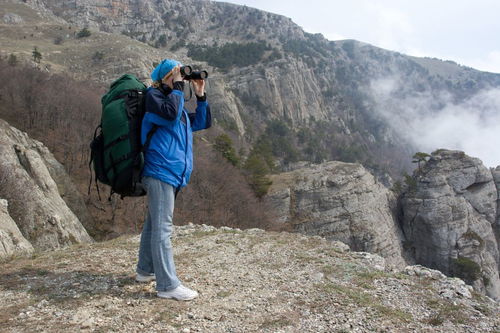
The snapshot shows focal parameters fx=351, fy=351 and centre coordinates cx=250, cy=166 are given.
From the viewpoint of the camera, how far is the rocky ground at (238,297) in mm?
3576

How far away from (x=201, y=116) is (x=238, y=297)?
7.58ft

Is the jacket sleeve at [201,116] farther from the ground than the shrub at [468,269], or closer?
farther from the ground

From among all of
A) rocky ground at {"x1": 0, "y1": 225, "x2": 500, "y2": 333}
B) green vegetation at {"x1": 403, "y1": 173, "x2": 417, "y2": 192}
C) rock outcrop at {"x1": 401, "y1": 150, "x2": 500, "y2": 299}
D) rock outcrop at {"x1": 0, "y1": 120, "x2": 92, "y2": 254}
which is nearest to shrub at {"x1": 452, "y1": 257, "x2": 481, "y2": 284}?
rock outcrop at {"x1": 401, "y1": 150, "x2": 500, "y2": 299}

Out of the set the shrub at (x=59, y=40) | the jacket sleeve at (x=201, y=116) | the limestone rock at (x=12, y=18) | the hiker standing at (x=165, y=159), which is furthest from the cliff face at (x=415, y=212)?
the limestone rock at (x=12, y=18)

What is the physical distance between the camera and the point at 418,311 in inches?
171

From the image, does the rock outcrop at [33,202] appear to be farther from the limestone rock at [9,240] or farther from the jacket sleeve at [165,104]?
the jacket sleeve at [165,104]

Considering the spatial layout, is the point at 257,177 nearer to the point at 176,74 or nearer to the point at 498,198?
the point at 176,74

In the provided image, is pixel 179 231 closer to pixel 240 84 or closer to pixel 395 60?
pixel 240 84

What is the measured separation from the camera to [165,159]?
3.73 m

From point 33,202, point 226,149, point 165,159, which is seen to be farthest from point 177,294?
point 226,149

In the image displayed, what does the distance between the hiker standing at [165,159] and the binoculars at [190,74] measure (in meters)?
0.06

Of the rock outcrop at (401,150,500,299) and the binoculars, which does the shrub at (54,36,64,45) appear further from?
the binoculars

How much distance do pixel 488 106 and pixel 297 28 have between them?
108 meters

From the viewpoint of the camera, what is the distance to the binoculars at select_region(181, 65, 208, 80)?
3.94m
